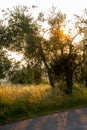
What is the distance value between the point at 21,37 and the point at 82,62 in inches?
171

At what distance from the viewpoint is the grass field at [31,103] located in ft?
62.0

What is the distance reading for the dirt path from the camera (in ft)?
47.7

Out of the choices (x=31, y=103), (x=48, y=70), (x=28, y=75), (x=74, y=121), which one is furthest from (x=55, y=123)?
(x=28, y=75)

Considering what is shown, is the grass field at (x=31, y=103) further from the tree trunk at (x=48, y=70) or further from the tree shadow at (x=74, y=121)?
the tree trunk at (x=48, y=70)

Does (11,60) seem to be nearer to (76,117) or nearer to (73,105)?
(73,105)

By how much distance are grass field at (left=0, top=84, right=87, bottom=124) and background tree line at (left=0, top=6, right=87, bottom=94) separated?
3.00 metres

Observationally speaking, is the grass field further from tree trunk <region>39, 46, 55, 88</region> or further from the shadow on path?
tree trunk <region>39, 46, 55, 88</region>

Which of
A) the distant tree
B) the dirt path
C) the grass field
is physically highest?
the distant tree

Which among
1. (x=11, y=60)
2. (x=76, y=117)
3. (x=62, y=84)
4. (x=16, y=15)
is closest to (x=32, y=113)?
(x=76, y=117)

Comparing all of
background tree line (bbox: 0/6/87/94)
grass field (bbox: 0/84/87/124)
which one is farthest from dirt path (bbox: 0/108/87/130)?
background tree line (bbox: 0/6/87/94)

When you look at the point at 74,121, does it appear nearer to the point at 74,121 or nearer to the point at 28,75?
the point at 74,121

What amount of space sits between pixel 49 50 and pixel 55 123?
13.9m

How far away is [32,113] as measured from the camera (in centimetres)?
1923

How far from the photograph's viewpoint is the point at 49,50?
29.2m
